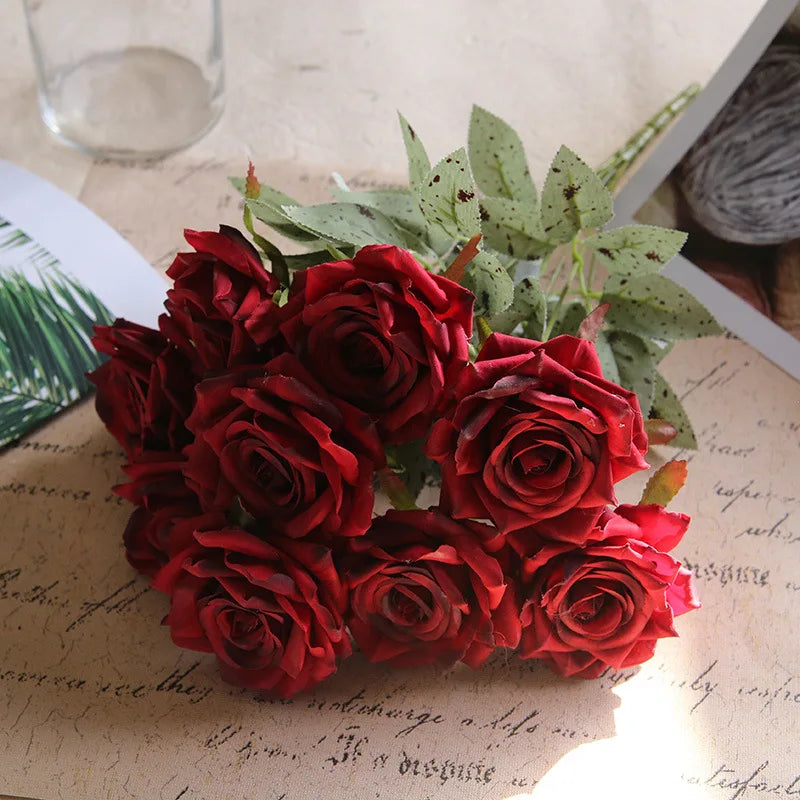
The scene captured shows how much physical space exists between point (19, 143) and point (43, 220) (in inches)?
5.5

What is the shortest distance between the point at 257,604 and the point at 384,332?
143 millimetres

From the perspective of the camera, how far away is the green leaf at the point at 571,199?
58cm

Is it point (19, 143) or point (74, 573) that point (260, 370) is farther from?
point (19, 143)

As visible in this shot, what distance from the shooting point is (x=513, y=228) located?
2.03ft

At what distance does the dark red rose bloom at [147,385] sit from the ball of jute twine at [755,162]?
40 cm

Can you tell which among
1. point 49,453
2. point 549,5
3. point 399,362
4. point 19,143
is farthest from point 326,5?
point 399,362

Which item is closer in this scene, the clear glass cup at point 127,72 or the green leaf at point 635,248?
the green leaf at point 635,248

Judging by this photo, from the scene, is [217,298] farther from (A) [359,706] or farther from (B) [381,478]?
(A) [359,706]

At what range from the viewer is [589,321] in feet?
1.76

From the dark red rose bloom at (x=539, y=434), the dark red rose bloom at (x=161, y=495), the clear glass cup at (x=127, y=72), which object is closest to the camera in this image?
the dark red rose bloom at (x=539, y=434)

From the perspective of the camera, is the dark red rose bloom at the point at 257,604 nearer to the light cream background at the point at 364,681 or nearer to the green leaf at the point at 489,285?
the light cream background at the point at 364,681

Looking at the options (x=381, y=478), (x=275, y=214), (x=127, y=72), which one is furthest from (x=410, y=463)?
(x=127, y=72)

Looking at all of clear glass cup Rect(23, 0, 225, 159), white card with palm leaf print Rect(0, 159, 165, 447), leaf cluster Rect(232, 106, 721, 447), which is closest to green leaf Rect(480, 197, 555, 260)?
leaf cluster Rect(232, 106, 721, 447)

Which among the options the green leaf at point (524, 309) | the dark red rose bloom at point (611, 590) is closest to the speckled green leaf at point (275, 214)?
the green leaf at point (524, 309)
